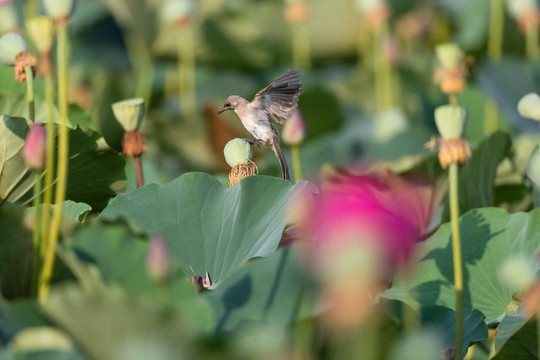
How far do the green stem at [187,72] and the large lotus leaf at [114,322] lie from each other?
1627 mm

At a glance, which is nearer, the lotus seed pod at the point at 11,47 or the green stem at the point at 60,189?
the green stem at the point at 60,189

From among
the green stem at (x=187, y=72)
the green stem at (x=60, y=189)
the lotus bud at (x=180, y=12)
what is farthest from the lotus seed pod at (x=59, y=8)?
the green stem at (x=187, y=72)

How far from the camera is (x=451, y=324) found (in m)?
0.83

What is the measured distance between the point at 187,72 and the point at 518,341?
6.16 feet

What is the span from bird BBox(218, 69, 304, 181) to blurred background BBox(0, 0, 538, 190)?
747 mm

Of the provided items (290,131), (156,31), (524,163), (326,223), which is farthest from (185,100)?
(326,223)

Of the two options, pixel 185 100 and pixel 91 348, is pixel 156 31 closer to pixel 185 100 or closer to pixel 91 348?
pixel 185 100

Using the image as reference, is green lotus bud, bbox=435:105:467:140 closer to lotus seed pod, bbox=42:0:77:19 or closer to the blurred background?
lotus seed pod, bbox=42:0:77:19

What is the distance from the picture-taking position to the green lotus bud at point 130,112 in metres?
0.93

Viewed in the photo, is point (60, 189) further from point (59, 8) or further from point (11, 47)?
point (11, 47)

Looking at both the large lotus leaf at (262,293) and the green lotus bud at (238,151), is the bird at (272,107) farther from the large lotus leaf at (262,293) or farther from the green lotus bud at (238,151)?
the large lotus leaf at (262,293)

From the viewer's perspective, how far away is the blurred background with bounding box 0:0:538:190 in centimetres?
198

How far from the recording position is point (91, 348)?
56 cm

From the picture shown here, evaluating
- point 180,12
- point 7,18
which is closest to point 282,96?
point 7,18
